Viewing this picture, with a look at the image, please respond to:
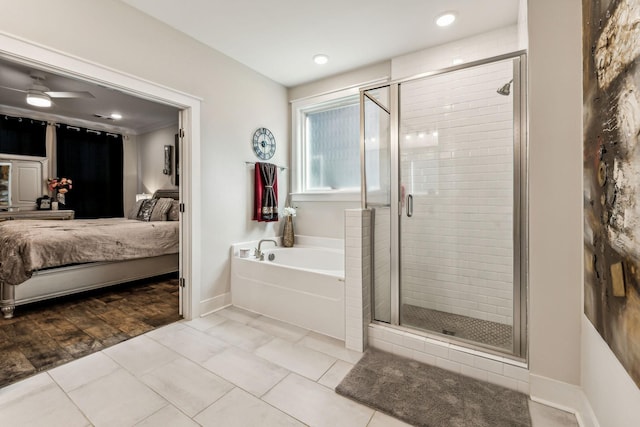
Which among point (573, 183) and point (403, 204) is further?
point (403, 204)

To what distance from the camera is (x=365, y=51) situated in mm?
2852

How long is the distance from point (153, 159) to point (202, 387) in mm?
5465

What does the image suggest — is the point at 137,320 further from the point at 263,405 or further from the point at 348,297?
the point at 348,297

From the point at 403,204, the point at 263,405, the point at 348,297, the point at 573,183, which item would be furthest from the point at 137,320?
the point at 573,183

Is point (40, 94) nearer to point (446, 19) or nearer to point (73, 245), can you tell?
point (73, 245)

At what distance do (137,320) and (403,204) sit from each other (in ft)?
8.65

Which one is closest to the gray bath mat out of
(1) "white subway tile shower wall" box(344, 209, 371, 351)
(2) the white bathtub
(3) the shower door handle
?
(1) "white subway tile shower wall" box(344, 209, 371, 351)

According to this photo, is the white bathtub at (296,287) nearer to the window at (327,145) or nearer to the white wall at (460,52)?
the window at (327,145)

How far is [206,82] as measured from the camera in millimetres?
2719

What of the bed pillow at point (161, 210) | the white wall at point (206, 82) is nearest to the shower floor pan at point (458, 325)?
the white wall at point (206, 82)

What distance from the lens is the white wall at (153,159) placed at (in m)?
5.51

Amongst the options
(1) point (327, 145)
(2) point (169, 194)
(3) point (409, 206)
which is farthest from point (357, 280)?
(2) point (169, 194)

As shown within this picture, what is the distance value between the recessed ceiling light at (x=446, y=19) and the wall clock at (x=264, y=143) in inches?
80.6

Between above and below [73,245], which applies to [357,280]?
below
